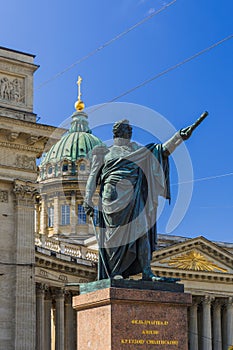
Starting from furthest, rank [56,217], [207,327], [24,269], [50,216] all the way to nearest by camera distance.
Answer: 1. [50,216]
2. [56,217]
3. [207,327]
4. [24,269]

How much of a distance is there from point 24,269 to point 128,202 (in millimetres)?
20675

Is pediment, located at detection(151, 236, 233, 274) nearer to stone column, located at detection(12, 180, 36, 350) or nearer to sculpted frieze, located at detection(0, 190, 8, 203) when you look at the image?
stone column, located at detection(12, 180, 36, 350)

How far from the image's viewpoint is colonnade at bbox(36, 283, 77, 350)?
48281 millimetres

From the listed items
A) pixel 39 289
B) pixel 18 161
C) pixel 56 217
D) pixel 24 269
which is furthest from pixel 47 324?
pixel 56 217

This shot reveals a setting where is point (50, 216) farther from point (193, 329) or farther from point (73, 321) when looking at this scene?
point (73, 321)

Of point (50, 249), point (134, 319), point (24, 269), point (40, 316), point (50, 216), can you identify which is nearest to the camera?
point (134, 319)

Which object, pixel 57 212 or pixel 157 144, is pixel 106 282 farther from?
pixel 57 212

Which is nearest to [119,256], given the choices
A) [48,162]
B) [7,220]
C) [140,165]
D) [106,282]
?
[106,282]

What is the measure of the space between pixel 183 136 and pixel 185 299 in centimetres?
276

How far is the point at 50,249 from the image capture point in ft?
175

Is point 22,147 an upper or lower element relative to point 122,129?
upper

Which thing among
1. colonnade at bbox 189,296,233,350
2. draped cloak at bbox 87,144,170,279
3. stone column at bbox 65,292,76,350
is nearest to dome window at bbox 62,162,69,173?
colonnade at bbox 189,296,233,350

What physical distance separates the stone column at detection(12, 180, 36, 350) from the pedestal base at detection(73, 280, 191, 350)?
20216 mm

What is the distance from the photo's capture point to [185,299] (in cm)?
1359
